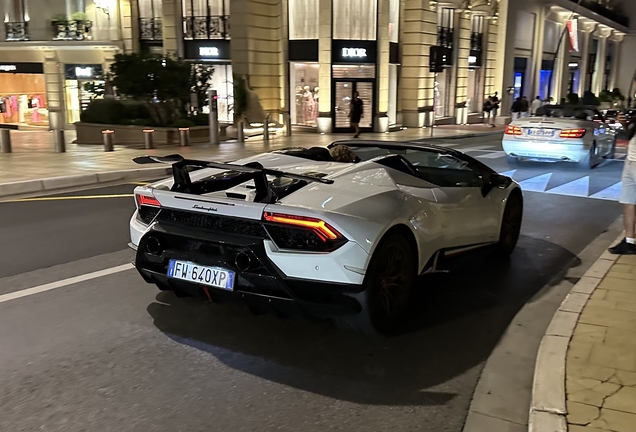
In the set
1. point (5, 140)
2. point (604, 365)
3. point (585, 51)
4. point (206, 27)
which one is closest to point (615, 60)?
point (585, 51)

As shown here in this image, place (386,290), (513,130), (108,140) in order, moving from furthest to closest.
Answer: (108,140)
(513,130)
(386,290)

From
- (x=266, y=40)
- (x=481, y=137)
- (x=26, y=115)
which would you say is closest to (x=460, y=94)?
(x=481, y=137)

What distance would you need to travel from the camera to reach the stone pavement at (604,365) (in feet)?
11.2

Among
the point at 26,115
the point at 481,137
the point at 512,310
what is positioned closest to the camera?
the point at 512,310

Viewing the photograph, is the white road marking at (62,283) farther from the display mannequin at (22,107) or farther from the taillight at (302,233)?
the display mannequin at (22,107)

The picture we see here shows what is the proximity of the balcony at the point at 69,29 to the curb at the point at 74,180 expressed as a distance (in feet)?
69.6

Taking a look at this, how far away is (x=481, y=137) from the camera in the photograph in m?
26.6

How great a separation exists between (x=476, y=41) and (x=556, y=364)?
118 feet

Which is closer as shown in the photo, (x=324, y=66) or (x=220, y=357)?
(x=220, y=357)

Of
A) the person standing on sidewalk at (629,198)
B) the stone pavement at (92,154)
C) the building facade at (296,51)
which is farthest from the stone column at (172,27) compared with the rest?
the person standing on sidewalk at (629,198)

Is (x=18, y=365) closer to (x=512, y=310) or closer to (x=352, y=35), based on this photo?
(x=512, y=310)

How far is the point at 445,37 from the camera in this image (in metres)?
33.4

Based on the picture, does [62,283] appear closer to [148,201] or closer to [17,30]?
[148,201]

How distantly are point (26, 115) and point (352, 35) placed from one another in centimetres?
1858
